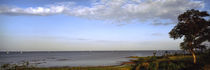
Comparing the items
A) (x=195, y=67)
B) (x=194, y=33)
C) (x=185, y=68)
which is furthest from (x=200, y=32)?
(x=185, y=68)

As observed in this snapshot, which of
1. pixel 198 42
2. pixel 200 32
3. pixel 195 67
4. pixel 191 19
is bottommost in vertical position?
pixel 195 67

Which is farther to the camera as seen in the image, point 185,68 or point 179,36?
point 179,36

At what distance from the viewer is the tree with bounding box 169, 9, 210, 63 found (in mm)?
22891

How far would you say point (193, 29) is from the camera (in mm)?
22766

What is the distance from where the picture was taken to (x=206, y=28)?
2352cm

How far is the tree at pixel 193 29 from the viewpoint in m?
22.9

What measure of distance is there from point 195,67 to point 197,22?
746 centimetres

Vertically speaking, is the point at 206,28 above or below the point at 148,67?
above

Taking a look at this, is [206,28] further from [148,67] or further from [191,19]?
[148,67]

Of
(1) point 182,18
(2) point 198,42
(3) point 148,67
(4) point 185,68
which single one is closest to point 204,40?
(2) point 198,42

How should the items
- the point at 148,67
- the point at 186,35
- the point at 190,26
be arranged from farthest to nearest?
1. the point at 186,35
2. the point at 190,26
3. the point at 148,67

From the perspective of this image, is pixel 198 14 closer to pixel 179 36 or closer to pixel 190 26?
pixel 190 26

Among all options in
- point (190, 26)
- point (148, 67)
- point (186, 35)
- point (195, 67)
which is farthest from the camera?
point (186, 35)

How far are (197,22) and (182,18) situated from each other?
203 cm
